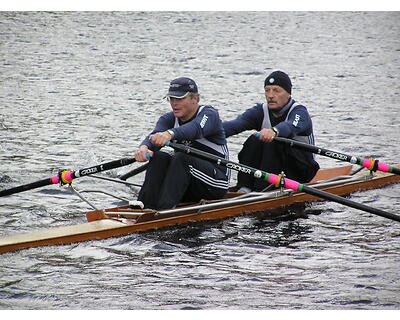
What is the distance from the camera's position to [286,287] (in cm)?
800

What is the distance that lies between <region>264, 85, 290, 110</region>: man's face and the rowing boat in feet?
3.73

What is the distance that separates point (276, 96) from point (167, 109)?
907 cm

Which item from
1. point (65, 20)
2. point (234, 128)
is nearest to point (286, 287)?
point (234, 128)

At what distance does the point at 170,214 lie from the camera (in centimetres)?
966

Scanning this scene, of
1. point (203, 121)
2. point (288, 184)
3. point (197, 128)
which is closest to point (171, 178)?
point (197, 128)

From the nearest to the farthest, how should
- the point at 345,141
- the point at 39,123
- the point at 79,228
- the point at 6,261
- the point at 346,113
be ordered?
the point at 6,261
the point at 79,228
the point at 345,141
the point at 39,123
the point at 346,113

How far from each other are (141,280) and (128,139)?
8.15 m

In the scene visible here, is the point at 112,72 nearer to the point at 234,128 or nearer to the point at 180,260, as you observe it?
the point at 234,128

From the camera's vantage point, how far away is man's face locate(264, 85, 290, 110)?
425 inches

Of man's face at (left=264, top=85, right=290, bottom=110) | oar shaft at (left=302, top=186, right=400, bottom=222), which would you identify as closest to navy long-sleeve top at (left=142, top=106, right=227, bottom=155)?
man's face at (left=264, top=85, right=290, bottom=110)

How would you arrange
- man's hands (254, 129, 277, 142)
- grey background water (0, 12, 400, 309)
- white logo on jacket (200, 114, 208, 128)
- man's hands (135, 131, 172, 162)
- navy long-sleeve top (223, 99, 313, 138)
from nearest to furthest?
grey background water (0, 12, 400, 309)
man's hands (135, 131, 172, 162)
white logo on jacket (200, 114, 208, 128)
man's hands (254, 129, 277, 142)
navy long-sleeve top (223, 99, 313, 138)

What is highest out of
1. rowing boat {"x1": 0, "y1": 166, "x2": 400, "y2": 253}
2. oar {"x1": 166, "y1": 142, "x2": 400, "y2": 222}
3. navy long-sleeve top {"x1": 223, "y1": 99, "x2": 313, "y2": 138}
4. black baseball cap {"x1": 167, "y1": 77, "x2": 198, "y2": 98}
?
black baseball cap {"x1": 167, "y1": 77, "x2": 198, "y2": 98}

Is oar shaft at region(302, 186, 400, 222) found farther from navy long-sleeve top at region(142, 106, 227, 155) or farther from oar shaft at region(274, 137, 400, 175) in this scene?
navy long-sleeve top at region(142, 106, 227, 155)

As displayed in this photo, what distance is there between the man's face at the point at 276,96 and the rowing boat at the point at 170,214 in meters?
1.14
